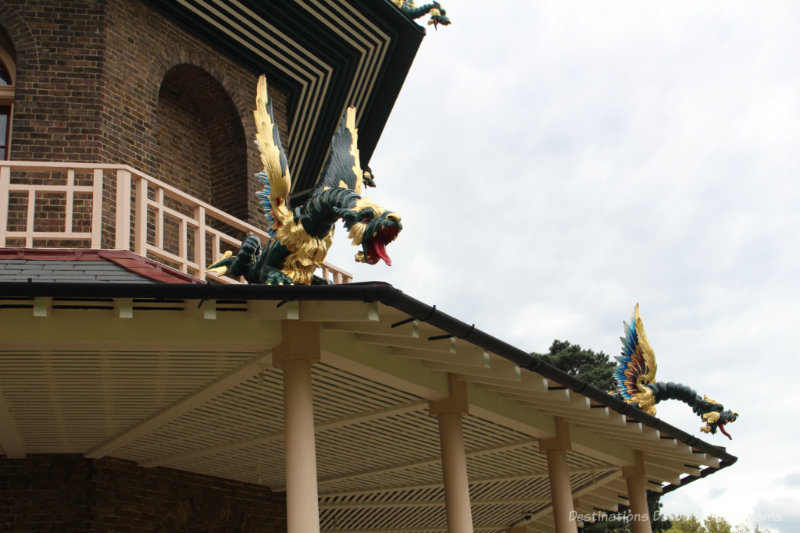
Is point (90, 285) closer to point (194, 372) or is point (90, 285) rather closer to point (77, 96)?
point (194, 372)

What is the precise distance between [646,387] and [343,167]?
770 centimetres

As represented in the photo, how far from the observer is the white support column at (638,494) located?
503 inches

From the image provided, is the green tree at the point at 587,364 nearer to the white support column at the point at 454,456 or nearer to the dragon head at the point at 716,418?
the dragon head at the point at 716,418

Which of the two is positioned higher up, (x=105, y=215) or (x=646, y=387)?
(x=105, y=215)

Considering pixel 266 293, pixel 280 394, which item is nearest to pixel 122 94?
pixel 280 394

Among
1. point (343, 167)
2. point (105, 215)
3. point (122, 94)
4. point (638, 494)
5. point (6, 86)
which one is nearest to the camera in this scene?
point (343, 167)

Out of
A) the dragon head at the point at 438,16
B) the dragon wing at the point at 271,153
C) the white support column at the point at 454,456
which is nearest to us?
the dragon wing at the point at 271,153

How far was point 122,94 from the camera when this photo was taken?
11.2 m

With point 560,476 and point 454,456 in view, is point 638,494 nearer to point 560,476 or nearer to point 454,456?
point 560,476

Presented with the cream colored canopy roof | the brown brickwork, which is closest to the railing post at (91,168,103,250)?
the cream colored canopy roof

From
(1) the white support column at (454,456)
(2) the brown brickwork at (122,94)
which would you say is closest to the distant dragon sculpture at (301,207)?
(1) the white support column at (454,456)

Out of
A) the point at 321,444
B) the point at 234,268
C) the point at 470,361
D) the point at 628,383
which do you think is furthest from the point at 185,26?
the point at 628,383

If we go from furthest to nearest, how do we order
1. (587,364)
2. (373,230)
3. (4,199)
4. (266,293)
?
1. (587,364)
2. (4,199)
3. (373,230)
4. (266,293)

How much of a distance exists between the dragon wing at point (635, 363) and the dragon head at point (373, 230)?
25.4 ft
